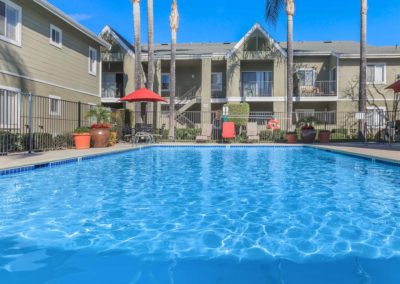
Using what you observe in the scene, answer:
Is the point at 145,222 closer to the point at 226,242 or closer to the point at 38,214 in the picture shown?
the point at 226,242

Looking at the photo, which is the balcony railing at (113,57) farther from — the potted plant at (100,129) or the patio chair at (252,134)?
the potted plant at (100,129)

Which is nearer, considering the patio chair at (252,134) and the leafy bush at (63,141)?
the leafy bush at (63,141)

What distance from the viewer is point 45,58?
14.2 meters

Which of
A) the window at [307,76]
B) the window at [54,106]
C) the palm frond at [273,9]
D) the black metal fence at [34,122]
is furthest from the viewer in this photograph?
the window at [307,76]

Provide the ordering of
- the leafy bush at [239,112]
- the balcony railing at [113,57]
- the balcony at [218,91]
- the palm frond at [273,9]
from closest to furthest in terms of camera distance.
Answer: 1. the palm frond at [273,9]
2. the leafy bush at [239,112]
3. the balcony railing at [113,57]
4. the balcony at [218,91]

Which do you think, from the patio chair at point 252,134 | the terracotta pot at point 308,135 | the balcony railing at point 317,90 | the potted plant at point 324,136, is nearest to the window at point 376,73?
the balcony railing at point 317,90

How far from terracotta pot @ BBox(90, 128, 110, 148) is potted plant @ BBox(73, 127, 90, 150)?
16.6 inches

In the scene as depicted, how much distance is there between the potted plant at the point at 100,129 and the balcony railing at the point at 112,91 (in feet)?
38.9

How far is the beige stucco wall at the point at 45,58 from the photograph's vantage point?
12.3 m

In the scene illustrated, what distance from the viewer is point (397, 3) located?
20.4m

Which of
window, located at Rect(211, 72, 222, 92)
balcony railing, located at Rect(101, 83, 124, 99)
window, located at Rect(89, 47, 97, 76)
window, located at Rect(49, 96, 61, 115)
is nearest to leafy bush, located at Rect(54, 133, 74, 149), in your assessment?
window, located at Rect(49, 96, 61, 115)

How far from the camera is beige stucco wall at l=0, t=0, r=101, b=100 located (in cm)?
1227

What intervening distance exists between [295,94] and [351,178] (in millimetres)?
18468

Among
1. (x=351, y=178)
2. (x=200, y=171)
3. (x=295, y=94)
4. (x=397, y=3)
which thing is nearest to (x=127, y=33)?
(x=295, y=94)
